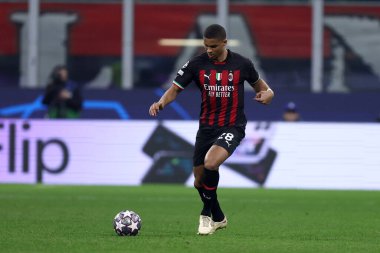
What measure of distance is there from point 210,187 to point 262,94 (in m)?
1.05

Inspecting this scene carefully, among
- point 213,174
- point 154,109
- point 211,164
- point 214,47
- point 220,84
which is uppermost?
point 214,47

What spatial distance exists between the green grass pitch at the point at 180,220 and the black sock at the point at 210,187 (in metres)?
0.33

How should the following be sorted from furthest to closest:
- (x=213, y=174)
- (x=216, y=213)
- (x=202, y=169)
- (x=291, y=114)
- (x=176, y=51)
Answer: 1. (x=176, y=51)
2. (x=291, y=114)
3. (x=216, y=213)
4. (x=202, y=169)
5. (x=213, y=174)

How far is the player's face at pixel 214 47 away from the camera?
445 inches

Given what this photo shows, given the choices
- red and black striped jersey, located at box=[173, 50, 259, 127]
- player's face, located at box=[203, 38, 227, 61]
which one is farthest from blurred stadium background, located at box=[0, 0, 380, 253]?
player's face, located at box=[203, 38, 227, 61]

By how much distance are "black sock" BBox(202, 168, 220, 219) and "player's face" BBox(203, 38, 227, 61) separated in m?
1.13

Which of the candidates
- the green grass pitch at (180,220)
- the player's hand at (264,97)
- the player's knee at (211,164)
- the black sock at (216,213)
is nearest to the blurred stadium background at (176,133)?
the green grass pitch at (180,220)

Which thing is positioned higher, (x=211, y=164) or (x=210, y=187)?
(x=211, y=164)

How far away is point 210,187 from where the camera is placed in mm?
11570

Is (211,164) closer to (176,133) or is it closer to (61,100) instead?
(176,133)

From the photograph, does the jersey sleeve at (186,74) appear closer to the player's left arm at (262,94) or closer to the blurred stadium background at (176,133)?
the player's left arm at (262,94)

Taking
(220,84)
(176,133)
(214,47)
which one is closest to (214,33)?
(214,47)

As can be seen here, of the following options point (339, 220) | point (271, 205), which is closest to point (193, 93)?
point (271, 205)

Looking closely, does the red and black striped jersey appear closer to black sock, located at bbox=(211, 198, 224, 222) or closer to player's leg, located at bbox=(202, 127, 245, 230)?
player's leg, located at bbox=(202, 127, 245, 230)
